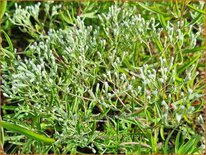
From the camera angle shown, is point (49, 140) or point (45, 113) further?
point (45, 113)

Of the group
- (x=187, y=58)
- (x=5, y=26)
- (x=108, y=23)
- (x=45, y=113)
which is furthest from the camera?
(x=5, y=26)

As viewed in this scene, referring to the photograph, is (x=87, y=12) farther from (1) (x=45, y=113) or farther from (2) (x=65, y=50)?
(1) (x=45, y=113)

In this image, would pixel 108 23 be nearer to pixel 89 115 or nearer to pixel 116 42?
pixel 116 42

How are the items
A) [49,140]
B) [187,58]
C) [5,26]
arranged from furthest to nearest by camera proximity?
[5,26] → [187,58] → [49,140]

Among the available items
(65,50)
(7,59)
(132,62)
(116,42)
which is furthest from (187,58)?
(7,59)

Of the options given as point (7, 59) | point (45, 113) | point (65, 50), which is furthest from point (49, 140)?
point (7, 59)

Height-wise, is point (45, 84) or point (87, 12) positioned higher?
point (87, 12)

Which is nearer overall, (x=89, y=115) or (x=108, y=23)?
(x=89, y=115)

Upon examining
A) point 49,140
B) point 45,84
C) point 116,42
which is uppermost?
point 116,42

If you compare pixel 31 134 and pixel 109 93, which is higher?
pixel 109 93
